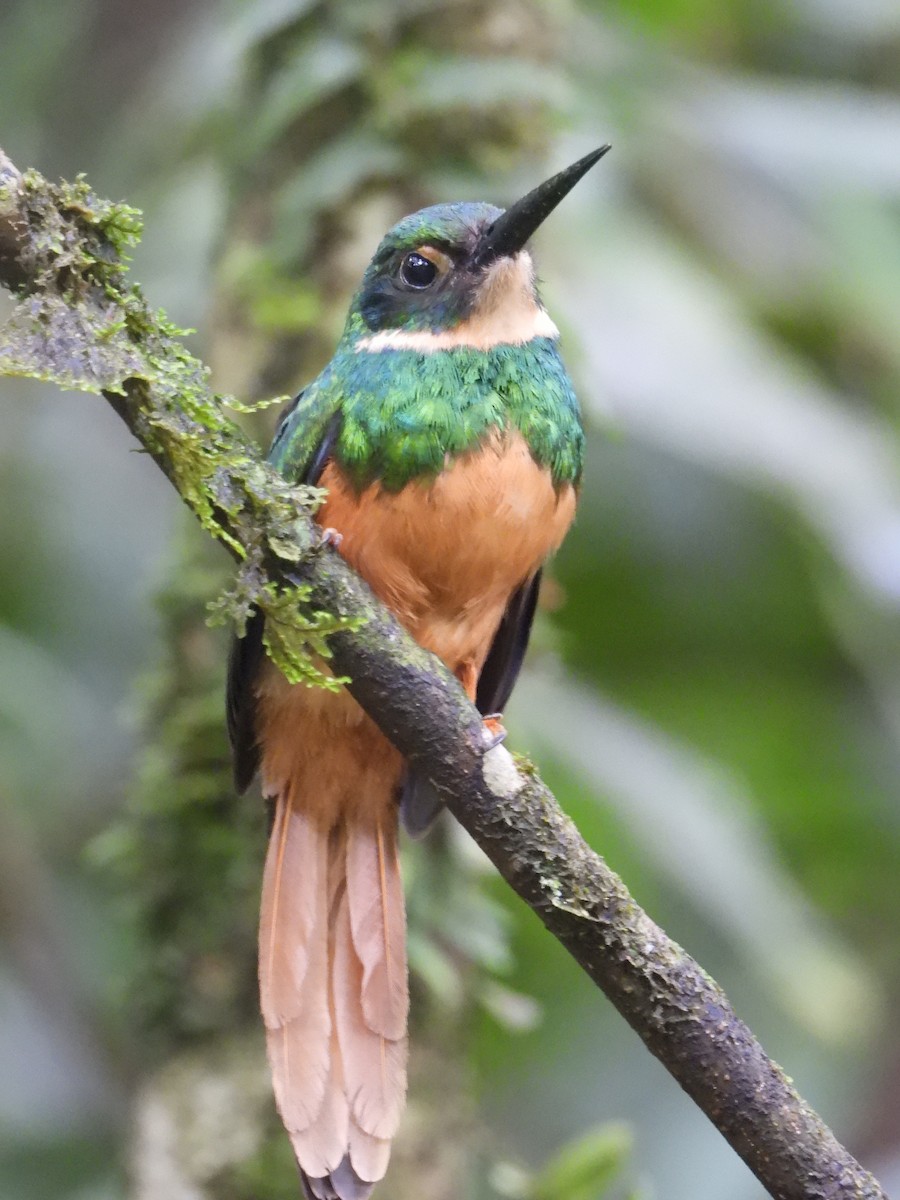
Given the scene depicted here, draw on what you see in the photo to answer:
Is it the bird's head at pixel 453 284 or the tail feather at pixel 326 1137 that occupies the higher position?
the bird's head at pixel 453 284

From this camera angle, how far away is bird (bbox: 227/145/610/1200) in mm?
1814

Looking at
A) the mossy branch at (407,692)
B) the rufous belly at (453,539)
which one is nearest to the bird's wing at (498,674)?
the rufous belly at (453,539)

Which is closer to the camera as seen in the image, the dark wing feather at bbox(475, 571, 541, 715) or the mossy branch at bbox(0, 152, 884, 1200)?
the mossy branch at bbox(0, 152, 884, 1200)

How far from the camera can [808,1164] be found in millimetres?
1455

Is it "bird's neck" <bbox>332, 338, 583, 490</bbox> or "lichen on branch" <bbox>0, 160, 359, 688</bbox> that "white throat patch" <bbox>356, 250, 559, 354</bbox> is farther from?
"lichen on branch" <bbox>0, 160, 359, 688</bbox>

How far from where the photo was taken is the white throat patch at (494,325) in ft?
6.42

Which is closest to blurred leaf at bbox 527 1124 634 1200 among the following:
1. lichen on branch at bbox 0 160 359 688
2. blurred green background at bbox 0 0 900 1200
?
blurred green background at bbox 0 0 900 1200

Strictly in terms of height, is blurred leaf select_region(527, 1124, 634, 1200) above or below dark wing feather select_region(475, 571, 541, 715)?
below

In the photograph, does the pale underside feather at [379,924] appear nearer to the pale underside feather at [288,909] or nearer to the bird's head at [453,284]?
the pale underside feather at [288,909]

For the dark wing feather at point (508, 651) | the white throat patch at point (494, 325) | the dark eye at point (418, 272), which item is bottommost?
the dark wing feather at point (508, 651)

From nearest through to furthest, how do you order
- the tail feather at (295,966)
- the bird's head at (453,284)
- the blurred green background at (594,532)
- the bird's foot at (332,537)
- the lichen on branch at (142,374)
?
the lichen on branch at (142,374) < the bird's foot at (332,537) < the tail feather at (295,966) < the bird's head at (453,284) < the blurred green background at (594,532)

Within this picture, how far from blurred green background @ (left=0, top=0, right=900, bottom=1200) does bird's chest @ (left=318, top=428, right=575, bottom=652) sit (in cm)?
65

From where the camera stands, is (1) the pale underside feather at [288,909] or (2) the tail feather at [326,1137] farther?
(1) the pale underside feather at [288,909]

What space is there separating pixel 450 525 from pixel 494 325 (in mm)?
325
